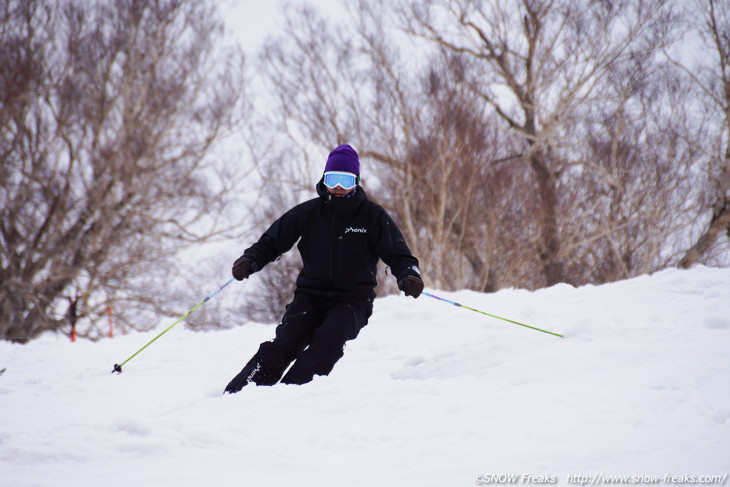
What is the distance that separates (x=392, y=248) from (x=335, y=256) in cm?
34

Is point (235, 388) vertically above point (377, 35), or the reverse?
point (377, 35)

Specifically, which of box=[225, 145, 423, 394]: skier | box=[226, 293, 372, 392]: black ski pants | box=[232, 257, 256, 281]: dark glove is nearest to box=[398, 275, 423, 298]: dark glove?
box=[225, 145, 423, 394]: skier

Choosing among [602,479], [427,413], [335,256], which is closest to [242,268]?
[335,256]

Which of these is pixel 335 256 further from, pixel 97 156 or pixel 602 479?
pixel 97 156

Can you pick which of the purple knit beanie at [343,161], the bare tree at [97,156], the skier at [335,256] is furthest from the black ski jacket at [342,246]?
the bare tree at [97,156]

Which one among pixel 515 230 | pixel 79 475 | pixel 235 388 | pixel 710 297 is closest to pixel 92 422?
pixel 79 475

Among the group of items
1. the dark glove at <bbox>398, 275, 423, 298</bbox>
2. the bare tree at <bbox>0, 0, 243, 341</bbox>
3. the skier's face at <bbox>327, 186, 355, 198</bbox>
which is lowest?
the dark glove at <bbox>398, 275, 423, 298</bbox>

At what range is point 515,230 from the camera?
13.5 meters

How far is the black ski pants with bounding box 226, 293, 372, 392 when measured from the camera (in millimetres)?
3205

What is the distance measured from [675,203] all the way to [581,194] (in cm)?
267

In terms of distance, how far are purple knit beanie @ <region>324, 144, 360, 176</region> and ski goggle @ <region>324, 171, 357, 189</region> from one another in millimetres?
31

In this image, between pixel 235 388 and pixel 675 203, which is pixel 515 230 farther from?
pixel 235 388

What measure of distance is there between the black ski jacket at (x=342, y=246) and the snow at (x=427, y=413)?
57cm

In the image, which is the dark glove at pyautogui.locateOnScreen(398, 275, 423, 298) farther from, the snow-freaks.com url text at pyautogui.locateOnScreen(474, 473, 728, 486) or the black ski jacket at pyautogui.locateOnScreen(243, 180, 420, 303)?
the snow-freaks.com url text at pyautogui.locateOnScreen(474, 473, 728, 486)
